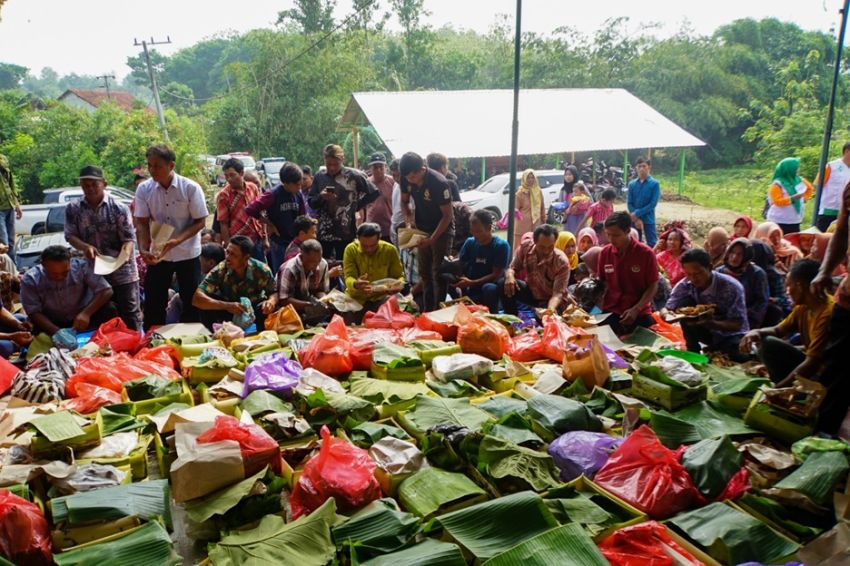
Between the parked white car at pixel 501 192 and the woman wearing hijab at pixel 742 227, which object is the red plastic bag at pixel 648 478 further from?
the parked white car at pixel 501 192

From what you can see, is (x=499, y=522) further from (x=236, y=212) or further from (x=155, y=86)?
(x=155, y=86)

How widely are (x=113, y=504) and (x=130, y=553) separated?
0.24 m

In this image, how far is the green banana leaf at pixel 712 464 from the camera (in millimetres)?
2387

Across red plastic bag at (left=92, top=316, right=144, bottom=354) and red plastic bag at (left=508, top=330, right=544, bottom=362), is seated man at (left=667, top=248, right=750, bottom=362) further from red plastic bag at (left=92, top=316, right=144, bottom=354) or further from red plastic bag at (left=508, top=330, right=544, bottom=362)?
red plastic bag at (left=92, top=316, right=144, bottom=354)

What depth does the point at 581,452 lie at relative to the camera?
2641 millimetres

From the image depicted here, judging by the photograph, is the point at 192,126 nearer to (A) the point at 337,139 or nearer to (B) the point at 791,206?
Result: (A) the point at 337,139

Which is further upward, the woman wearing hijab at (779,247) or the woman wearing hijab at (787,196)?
the woman wearing hijab at (787,196)

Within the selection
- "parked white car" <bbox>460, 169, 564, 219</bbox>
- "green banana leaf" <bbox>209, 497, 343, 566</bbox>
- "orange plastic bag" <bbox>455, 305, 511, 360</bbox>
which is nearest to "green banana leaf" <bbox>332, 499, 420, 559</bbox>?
"green banana leaf" <bbox>209, 497, 343, 566</bbox>

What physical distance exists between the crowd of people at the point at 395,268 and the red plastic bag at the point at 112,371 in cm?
105

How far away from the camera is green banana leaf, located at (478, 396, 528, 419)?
3.10 metres

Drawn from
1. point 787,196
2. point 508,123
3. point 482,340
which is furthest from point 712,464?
point 508,123

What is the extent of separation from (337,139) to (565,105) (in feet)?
43.2

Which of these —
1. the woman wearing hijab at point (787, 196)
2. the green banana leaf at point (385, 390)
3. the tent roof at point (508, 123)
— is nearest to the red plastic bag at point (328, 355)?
the green banana leaf at point (385, 390)

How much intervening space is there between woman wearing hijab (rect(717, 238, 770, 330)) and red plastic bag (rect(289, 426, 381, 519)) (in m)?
3.51
